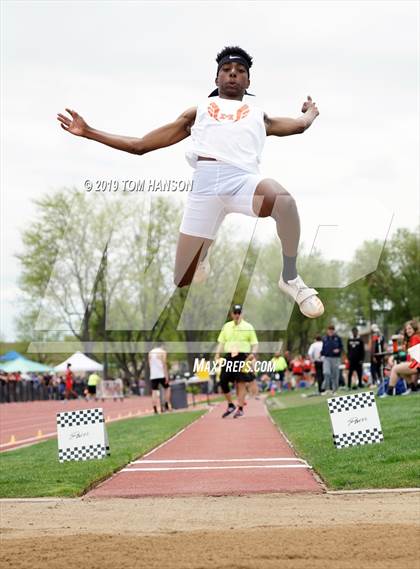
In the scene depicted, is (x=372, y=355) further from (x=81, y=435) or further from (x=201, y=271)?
(x=201, y=271)

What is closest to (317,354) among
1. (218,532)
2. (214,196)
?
(218,532)

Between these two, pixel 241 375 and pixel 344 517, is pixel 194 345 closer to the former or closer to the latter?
pixel 344 517

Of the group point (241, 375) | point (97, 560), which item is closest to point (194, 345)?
point (97, 560)

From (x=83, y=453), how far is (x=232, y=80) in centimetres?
1351

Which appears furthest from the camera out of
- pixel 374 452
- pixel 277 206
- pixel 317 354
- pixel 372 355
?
pixel 317 354

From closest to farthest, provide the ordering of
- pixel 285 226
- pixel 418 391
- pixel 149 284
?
pixel 285 226, pixel 149 284, pixel 418 391

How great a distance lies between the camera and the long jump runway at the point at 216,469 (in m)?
13.1

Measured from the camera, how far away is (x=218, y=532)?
31.1 feet

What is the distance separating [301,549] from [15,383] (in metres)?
54.0

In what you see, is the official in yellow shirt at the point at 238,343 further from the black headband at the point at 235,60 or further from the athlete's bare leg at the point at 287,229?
the black headband at the point at 235,60

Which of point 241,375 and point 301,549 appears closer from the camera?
point 301,549

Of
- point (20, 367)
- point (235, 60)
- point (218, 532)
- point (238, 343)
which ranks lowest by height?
point (218, 532)

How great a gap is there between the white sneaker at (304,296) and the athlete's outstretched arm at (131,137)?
2.46 ft

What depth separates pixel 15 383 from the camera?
60.7 meters
